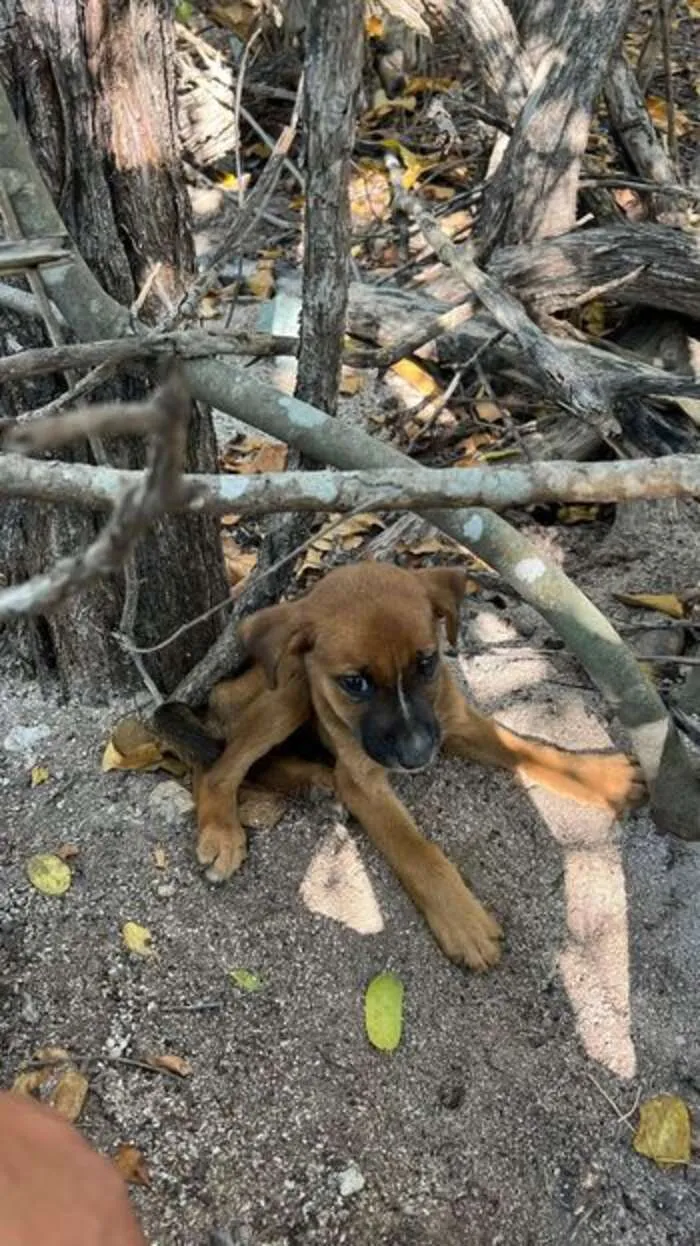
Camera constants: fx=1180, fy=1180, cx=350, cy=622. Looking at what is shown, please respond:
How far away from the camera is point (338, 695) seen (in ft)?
12.6

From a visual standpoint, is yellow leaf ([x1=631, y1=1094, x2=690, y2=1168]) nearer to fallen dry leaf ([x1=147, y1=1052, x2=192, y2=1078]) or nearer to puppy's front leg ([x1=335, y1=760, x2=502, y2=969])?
puppy's front leg ([x1=335, y1=760, x2=502, y2=969])

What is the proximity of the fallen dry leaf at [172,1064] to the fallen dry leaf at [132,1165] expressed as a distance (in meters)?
0.23

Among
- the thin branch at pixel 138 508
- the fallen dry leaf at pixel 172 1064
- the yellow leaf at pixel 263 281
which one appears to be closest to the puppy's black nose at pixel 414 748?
the fallen dry leaf at pixel 172 1064

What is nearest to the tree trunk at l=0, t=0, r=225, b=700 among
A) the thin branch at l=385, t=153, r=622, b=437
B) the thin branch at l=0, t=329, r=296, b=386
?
the thin branch at l=0, t=329, r=296, b=386

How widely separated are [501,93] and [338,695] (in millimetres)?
3782

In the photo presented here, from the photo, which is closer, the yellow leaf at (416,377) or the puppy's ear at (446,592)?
the puppy's ear at (446,592)

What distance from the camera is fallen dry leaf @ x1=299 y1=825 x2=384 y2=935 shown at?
363cm

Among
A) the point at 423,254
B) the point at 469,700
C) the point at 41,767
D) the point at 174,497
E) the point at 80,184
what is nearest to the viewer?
the point at 174,497

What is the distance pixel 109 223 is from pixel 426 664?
1617 millimetres

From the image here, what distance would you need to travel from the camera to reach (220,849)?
3.70 metres

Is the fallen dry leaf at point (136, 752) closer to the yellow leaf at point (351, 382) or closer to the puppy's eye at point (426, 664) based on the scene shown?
the puppy's eye at point (426, 664)

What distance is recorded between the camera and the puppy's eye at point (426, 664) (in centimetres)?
370

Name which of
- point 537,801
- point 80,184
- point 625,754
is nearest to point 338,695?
point 537,801

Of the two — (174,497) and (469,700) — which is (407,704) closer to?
(469,700)
